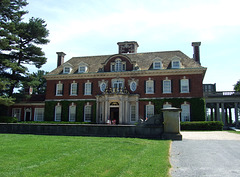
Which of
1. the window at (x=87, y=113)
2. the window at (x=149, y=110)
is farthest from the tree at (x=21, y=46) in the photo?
the window at (x=149, y=110)

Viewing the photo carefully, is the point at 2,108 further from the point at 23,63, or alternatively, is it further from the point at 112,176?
the point at 112,176

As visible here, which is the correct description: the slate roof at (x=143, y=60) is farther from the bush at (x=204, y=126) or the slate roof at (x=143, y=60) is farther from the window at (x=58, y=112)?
the bush at (x=204, y=126)

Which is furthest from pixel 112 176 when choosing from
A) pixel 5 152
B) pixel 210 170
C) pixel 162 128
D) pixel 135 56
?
pixel 135 56

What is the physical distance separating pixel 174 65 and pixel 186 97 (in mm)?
4661

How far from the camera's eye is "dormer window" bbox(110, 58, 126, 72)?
109 ft

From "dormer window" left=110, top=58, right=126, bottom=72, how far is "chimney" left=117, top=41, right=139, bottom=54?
591 centimetres

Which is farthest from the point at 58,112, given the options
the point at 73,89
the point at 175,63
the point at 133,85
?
the point at 175,63

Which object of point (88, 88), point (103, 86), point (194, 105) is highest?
point (103, 86)

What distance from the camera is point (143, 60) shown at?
3466cm

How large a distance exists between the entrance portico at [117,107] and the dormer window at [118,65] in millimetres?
3673

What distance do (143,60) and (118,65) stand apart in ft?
13.0

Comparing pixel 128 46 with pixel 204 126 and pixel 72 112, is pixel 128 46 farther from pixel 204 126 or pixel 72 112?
pixel 204 126

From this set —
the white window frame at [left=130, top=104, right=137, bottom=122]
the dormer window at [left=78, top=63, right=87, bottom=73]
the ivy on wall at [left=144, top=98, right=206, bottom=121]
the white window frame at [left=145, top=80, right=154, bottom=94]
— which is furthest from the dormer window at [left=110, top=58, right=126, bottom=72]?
the ivy on wall at [left=144, top=98, right=206, bottom=121]

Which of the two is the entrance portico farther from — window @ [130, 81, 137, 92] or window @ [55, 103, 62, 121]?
window @ [55, 103, 62, 121]
